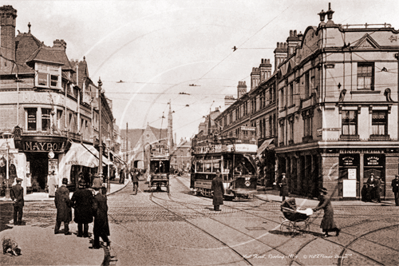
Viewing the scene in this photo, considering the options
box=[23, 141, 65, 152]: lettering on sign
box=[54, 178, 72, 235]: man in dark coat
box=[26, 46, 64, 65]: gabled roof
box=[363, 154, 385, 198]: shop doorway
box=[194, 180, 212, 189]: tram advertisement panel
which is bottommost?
box=[194, 180, 212, 189]: tram advertisement panel

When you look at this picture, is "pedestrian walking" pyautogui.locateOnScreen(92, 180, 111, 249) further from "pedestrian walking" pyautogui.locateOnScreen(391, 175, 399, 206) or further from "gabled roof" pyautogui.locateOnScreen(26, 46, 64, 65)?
"gabled roof" pyautogui.locateOnScreen(26, 46, 64, 65)

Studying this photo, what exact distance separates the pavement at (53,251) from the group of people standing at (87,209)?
0.33 m

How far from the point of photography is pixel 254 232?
1191 centimetres

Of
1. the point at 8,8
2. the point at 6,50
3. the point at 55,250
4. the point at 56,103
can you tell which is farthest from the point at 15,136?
the point at 55,250

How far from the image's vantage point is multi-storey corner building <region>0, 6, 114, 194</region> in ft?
89.5

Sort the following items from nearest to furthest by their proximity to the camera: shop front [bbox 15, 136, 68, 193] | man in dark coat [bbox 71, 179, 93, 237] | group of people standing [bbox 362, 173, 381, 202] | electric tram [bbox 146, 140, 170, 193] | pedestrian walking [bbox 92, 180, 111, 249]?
1. pedestrian walking [bbox 92, 180, 111, 249]
2. man in dark coat [bbox 71, 179, 93, 237]
3. group of people standing [bbox 362, 173, 381, 202]
4. shop front [bbox 15, 136, 68, 193]
5. electric tram [bbox 146, 140, 170, 193]

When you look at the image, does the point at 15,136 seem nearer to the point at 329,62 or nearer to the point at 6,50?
the point at 6,50

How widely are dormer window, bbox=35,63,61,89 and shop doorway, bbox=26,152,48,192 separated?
5.45m

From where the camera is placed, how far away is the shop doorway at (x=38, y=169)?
93.7 feet

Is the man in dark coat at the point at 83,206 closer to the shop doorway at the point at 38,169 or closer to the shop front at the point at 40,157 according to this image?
the shop front at the point at 40,157

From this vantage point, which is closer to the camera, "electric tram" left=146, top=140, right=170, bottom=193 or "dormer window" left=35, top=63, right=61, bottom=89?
"dormer window" left=35, top=63, right=61, bottom=89

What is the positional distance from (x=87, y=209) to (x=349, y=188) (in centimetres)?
1789

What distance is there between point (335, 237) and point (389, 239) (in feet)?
5.00

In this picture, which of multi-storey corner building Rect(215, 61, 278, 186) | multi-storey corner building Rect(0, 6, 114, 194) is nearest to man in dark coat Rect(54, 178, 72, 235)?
multi-storey corner building Rect(0, 6, 114, 194)
